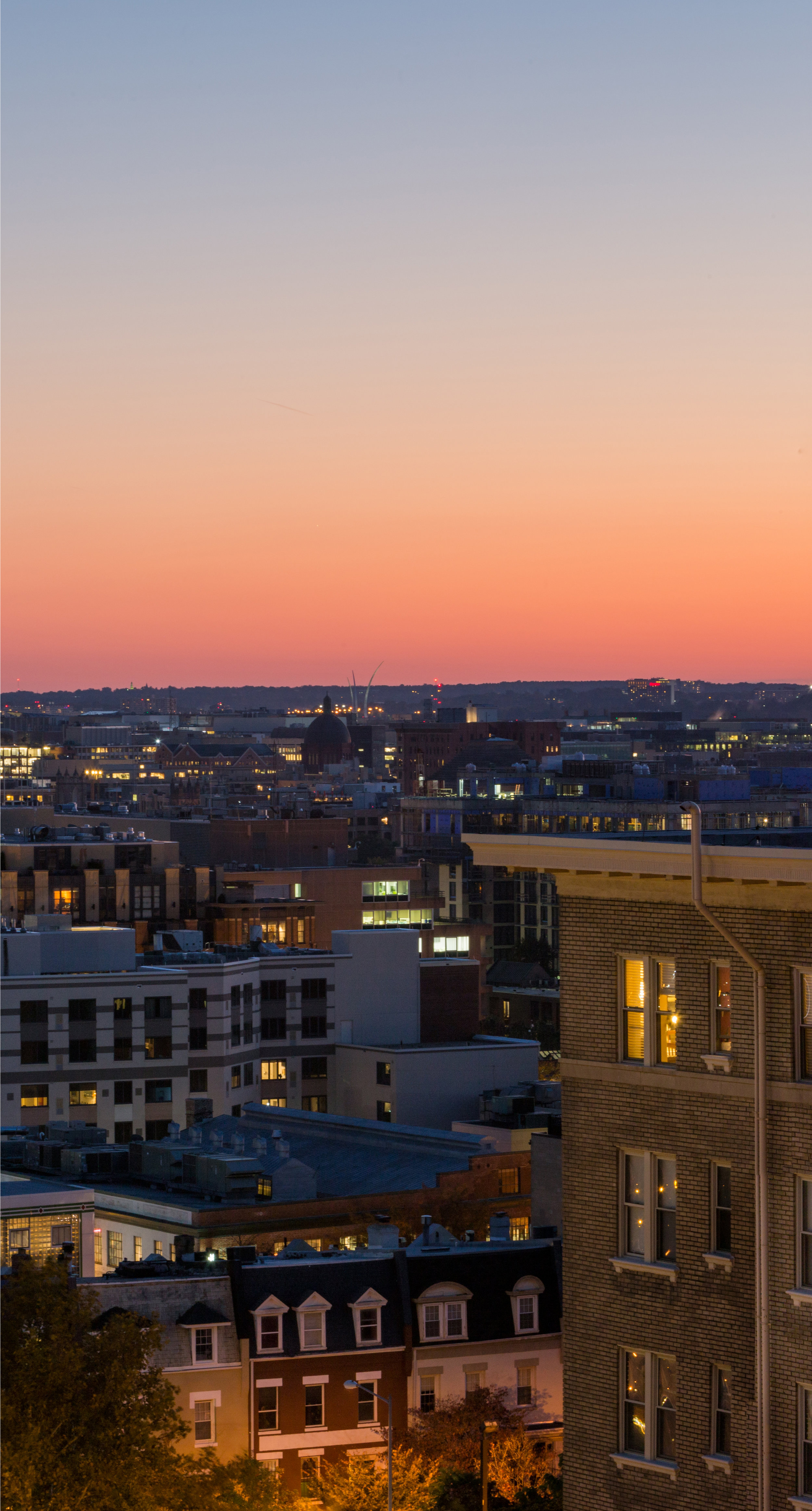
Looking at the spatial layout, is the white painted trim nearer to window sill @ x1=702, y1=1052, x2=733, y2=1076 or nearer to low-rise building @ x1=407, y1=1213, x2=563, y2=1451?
window sill @ x1=702, y1=1052, x2=733, y2=1076

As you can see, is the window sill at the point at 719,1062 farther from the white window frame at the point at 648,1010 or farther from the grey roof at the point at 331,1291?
the grey roof at the point at 331,1291

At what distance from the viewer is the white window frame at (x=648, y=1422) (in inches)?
1315

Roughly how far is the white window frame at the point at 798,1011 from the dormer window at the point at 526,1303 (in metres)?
31.8

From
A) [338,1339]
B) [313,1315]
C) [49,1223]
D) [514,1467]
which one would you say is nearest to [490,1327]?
[338,1339]

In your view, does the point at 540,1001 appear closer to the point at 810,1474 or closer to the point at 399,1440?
the point at 399,1440

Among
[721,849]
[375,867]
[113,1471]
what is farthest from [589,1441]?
[375,867]

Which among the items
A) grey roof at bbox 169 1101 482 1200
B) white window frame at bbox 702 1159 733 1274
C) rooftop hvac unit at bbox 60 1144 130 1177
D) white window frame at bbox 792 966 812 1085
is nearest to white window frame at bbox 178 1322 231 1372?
grey roof at bbox 169 1101 482 1200

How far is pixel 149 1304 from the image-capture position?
5806 cm

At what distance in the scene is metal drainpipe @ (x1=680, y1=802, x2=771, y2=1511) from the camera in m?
31.8

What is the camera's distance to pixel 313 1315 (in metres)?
59.7

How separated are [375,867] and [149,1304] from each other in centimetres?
12708

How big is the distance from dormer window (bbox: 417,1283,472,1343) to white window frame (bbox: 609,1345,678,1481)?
2726 centimetres

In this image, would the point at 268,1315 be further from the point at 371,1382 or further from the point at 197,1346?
the point at 371,1382

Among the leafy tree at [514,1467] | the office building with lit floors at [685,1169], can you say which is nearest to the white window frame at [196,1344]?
the leafy tree at [514,1467]
